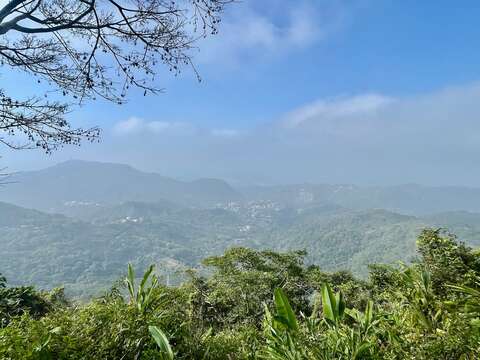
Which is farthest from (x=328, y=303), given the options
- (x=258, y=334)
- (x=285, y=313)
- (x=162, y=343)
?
(x=162, y=343)

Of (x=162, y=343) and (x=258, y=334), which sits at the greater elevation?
(x=162, y=343)

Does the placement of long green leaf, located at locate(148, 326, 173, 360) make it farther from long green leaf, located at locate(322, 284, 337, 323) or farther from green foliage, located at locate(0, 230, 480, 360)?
long green leaf, located at locate(322, 284, 337, 323)

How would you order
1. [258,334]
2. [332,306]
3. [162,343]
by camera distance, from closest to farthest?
1. [162,343]
2. [332,306]
3. [258,334]

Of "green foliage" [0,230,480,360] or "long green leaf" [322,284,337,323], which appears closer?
"green foliage" [0,230,480,360]

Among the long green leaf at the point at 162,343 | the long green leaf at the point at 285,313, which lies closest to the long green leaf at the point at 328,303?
the long green leaf at the point at 285,313

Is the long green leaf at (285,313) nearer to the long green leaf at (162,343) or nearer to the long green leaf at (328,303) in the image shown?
the long green leaf at (328,303)

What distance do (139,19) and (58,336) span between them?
8.95 feet

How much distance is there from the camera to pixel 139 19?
11.7 ft

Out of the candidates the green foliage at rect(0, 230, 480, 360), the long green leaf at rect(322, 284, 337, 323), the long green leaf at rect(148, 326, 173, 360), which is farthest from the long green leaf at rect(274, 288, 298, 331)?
the long green leaf at rect(148, 326, 173, 360)

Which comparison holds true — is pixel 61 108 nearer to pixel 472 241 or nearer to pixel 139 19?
pixel 139 19

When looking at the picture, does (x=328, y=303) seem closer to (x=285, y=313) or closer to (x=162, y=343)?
(x=285, y=313)

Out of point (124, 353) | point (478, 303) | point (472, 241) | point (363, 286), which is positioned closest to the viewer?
point (124, 353)

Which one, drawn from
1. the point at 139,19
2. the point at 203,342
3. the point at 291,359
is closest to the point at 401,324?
the point at 291,359

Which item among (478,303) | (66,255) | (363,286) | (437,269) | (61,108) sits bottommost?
(66,255)
